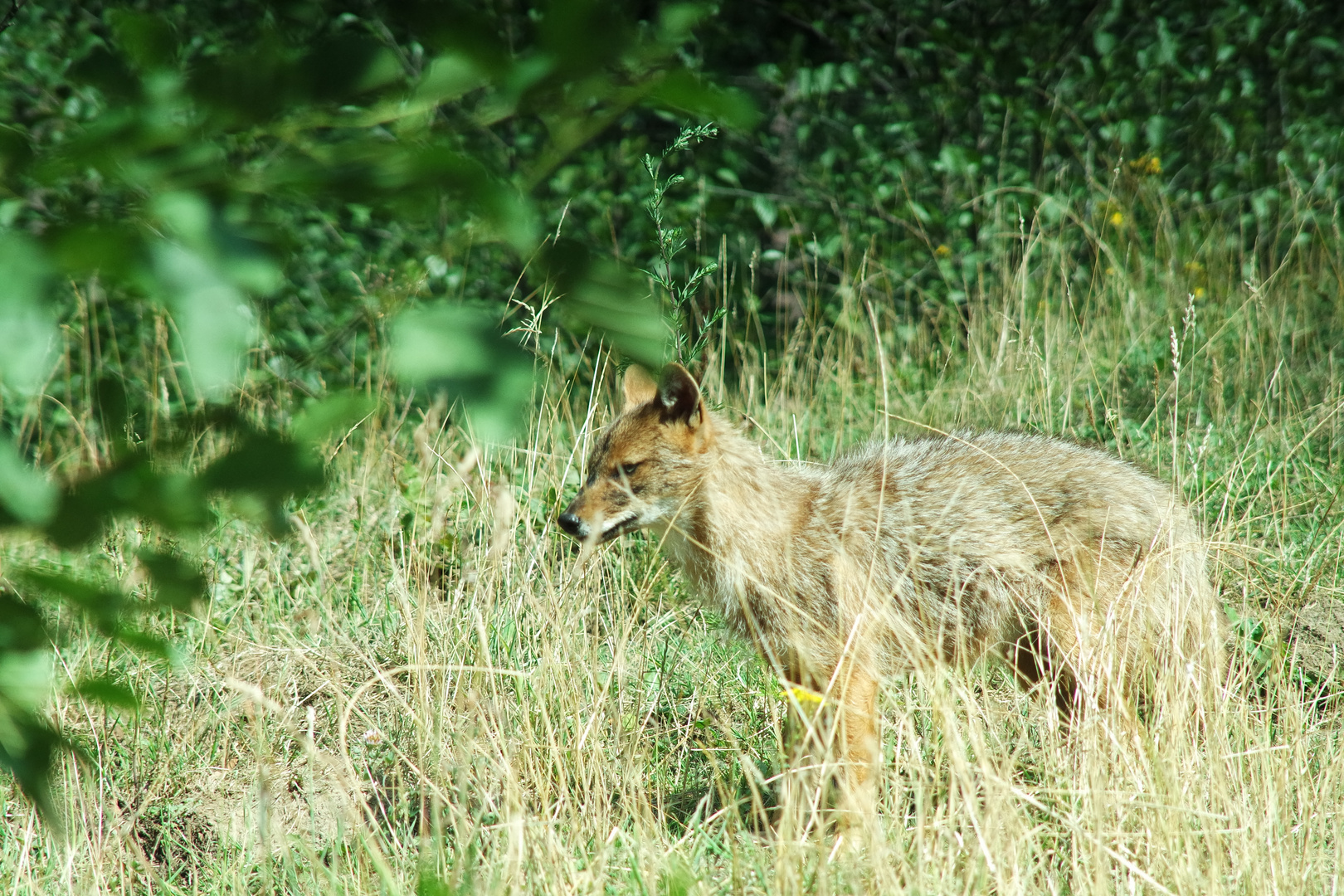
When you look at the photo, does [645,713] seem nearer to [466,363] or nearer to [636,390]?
[636,390]

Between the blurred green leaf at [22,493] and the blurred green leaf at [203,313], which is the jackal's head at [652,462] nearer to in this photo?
the blurred green leaf at [22,493]

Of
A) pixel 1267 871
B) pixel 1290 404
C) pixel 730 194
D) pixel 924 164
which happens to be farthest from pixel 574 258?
pixel 924 164

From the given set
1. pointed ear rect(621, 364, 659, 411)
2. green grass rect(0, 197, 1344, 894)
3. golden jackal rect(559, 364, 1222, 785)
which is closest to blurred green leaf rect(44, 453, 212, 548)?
green grass rect(0, 197, 1344, 894)

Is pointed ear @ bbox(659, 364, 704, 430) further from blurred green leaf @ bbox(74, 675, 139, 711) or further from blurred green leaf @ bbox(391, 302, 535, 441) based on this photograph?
blurred green leaf @ bbox(391, 302, 535, 441)

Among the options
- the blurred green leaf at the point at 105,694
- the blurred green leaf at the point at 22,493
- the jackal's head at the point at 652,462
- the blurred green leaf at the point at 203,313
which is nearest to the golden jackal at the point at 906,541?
the jackal's head at the point at 652,462

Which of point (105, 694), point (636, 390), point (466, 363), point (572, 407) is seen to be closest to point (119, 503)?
point (105, 694)

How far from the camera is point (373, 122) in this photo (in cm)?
93

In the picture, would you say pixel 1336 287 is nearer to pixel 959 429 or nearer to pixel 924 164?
pixel 924 164

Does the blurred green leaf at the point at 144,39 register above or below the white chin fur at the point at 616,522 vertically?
above

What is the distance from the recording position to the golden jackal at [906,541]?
349cm

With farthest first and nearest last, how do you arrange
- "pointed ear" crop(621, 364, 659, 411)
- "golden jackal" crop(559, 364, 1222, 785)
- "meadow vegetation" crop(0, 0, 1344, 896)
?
1. "pointed ear" crop(621, 364, 659, 411)
2. "golden jackal" crop(559, 364, 1222, 785)
3. "meadow vegetation" crop(0, 0, 1344, 896)

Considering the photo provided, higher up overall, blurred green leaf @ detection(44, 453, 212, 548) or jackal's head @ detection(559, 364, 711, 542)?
blurred green leaf @ detection(44, 453, 212, 548)

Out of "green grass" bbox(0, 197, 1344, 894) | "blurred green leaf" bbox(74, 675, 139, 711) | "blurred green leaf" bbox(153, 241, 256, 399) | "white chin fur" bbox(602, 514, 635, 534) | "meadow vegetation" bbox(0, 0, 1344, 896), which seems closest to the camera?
"blurred green leaf" bbox(153, 241, 256, 399)

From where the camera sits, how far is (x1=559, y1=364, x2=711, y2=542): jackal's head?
3.82m
